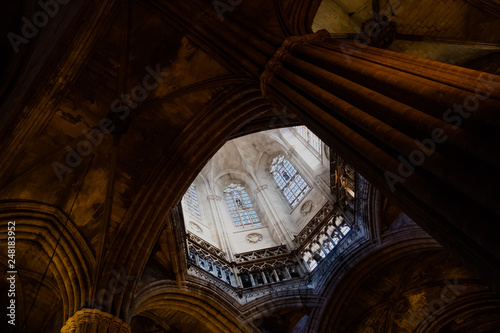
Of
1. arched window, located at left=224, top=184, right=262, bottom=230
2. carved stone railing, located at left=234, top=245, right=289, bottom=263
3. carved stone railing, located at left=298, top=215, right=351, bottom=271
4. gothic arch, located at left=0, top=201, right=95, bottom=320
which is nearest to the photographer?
gothic arch, located at left=0, top=201, right=95, bottom=320

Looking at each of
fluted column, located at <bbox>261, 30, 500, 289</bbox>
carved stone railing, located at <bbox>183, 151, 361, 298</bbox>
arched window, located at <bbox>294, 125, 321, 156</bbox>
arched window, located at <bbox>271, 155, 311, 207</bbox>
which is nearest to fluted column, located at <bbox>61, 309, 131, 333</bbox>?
carved stone railing, located at <bbox>183, 151, 361, 298</bbox>

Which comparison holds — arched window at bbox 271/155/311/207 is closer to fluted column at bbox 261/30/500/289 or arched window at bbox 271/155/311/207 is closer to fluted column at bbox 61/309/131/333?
fluted column at bbox 61/309/131/333

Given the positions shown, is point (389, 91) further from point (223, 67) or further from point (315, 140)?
point (315, 140)

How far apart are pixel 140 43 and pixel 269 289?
7.35 m

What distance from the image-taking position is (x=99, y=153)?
9.89 metres

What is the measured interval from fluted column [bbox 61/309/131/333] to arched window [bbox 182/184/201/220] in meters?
6.34

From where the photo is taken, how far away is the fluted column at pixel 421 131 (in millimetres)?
3186

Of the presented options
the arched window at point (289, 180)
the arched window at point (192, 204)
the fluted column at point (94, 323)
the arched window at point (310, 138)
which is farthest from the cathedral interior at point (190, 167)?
the arched window at point (310, 138)

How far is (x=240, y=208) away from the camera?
627 inches

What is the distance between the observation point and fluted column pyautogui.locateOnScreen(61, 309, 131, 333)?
742cm

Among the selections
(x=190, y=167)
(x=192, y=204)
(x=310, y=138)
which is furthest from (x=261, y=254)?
(x=310, y=138)

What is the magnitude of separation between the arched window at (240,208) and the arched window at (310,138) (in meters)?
3.36

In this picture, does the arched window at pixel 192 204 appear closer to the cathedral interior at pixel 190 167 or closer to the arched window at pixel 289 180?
the cathedral interior at pixel 190 167

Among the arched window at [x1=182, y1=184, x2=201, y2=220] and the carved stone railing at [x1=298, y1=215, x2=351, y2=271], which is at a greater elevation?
the arched window at [x1=182, y1=184, x2=201, y2=220]
